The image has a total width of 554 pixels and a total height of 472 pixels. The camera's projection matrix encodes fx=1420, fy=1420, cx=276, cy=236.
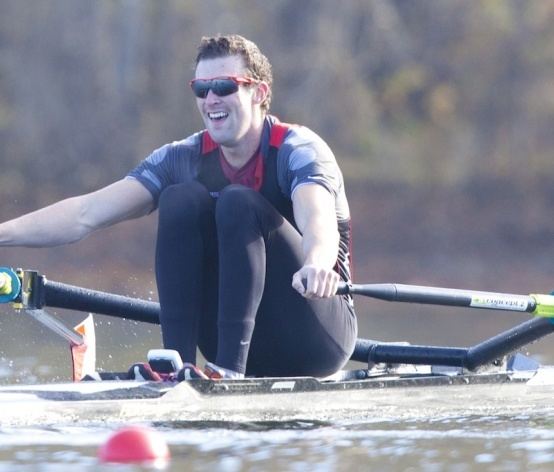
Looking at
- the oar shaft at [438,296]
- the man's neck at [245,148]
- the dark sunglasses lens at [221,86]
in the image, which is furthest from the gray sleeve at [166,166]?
the oar shaft at [438,296]

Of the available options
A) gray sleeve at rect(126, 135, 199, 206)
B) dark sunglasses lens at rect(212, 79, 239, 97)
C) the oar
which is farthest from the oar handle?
the oar

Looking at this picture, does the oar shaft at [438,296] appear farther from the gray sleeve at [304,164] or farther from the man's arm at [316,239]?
the gray sleeve at [304,164]

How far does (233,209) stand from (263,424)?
0.71 metres

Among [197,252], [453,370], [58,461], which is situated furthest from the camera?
[453,370]

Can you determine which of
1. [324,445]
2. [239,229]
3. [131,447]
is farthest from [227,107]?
[131,447]

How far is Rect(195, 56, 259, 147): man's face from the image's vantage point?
16.1 ft

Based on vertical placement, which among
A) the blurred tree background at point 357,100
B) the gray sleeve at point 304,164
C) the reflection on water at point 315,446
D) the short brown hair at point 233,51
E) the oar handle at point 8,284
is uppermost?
the blurred tree background at point 357,100

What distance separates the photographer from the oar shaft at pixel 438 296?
491cm

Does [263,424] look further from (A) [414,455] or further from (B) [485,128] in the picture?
(B) [485,128]

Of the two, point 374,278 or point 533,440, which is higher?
point 374,278

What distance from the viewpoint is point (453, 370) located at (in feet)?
17.9

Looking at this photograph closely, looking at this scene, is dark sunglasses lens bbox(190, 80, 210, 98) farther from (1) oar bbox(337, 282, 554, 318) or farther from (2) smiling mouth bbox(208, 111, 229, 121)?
(1) oar bbox(337, 282, 554, 318)

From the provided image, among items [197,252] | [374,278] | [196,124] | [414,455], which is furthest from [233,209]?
[196,124]

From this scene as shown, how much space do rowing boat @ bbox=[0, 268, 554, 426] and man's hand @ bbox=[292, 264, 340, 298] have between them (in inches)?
10.1
